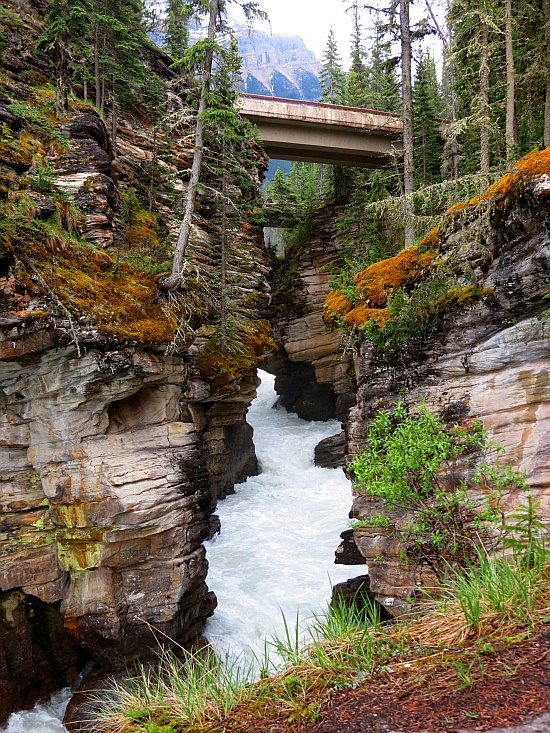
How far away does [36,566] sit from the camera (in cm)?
1059

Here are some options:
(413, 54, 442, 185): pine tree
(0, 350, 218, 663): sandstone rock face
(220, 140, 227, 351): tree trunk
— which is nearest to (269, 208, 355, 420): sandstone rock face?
(413, 54, 442, 185): pine tree

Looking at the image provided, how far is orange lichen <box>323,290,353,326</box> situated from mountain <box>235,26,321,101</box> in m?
129

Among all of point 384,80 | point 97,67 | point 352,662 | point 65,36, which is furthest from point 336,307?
point 384,80

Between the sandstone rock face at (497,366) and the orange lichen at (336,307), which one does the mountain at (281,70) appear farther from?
the sandstone rock face at (497,366)

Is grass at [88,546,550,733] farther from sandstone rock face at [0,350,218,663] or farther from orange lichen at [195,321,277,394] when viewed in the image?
orange lichen at [195,321,277,394]

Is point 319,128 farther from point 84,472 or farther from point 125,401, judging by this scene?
point 84,472

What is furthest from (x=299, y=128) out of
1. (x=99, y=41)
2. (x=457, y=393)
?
(x=457, y=393)

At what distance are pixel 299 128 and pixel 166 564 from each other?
69.4 feet

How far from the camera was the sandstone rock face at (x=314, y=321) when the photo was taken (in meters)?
25.6

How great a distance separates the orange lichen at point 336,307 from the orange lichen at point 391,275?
41 centimetres

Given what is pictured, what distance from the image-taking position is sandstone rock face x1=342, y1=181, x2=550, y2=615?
746cm

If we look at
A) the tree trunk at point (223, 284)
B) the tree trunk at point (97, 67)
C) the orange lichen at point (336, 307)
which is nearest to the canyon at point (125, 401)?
the orange lichen at point (336, 307)

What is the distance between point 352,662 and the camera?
3711mm

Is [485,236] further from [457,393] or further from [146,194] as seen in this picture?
[146,194]
